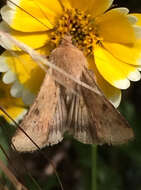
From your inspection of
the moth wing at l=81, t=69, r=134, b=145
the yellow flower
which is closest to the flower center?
the yellow flower

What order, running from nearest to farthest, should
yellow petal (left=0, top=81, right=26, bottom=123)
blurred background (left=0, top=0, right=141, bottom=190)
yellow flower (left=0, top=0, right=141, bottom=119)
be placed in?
yellow flower (left=0, top=0, right=141, bottom=119), yellow petal (left=0, top=81, right=26, bottom=123), blurred background (left=0, top=0, right=141, bottom=190)

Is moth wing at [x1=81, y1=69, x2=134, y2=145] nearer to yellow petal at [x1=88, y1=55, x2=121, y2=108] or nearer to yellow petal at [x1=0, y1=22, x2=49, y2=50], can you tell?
yellow petal at [x1=88, y1=55, x2=121, y2=108]

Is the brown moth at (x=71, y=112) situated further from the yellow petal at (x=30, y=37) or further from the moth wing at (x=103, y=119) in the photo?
the yellow petal at (x=30, y=37)

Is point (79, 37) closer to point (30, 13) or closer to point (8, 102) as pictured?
point (30, 13)

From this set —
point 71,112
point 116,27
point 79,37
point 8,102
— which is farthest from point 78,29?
point 8,102

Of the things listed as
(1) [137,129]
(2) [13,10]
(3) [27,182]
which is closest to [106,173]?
(1) [137,129]

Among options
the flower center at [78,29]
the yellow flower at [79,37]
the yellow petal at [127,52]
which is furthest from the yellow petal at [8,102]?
the yellow petal at [127,52]
